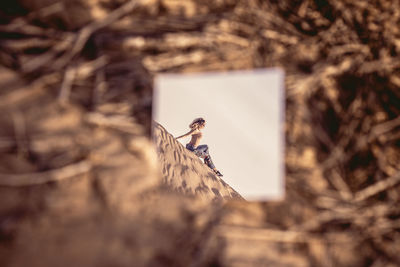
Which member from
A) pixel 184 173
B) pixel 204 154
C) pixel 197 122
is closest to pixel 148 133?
pixel 184 173

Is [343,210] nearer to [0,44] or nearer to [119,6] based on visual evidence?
[119,6]

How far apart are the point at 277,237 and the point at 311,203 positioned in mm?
127

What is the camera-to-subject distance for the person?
3.13 m

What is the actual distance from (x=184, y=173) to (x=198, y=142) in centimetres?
129

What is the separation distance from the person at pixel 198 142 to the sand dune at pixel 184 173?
2.40ft

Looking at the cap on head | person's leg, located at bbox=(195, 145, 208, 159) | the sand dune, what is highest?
the cap on head

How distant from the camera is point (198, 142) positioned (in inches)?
128

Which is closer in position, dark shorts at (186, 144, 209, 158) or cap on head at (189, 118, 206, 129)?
dark shorts at (186, 144, 209, 158)

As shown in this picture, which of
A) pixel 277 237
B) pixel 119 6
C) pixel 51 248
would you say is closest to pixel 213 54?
pixel 119 6

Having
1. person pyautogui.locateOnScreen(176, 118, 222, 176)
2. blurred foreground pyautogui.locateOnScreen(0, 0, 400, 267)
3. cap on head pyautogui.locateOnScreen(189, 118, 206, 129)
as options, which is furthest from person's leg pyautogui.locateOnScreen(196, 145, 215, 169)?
blurred foreground pyautogui.locateOnScreen(0, 0, 400, 267)

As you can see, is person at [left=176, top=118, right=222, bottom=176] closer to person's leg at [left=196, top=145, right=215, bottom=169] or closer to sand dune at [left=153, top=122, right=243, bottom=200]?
person's leg at [left=196, top=145, right=215, bottom=169]

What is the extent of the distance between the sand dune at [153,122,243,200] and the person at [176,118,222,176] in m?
0.73

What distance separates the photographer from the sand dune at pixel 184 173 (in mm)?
1797

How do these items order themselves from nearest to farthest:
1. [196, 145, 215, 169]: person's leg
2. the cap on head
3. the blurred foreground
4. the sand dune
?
the blurred foreground → the sand dune → [196, 145, 215, 169]: person's leg → the cap on head
